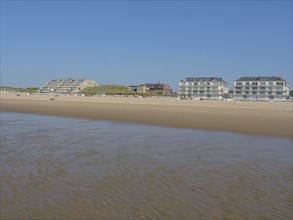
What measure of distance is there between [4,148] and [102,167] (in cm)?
378

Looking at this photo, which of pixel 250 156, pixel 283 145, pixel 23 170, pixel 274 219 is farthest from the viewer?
pixel 283 145

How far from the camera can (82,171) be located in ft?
22.7

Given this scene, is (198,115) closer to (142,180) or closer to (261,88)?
(142,180)

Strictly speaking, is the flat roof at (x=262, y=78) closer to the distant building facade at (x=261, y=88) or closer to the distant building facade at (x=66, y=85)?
the distant building facade at (x=261, y=88)

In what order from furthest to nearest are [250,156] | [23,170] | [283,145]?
1. [283,145]
2. [250,156]
3. [23,170]

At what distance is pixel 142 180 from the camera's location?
249 inches

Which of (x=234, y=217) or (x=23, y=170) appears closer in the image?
(x=234, y=217)

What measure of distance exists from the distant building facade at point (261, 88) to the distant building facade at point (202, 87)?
5.11 meters

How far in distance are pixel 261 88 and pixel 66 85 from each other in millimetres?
87148

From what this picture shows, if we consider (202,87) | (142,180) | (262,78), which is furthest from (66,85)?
(142,180)

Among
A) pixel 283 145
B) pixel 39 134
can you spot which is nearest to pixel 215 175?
pixel 283 145

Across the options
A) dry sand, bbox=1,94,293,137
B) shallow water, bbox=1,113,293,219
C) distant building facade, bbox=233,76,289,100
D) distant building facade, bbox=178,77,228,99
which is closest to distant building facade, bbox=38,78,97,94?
distant building facade, bbox=178,77,228,99

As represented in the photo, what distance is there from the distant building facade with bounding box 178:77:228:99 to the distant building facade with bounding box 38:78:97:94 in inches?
2014

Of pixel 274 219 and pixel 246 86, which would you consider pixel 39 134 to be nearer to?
pixel 274 219
